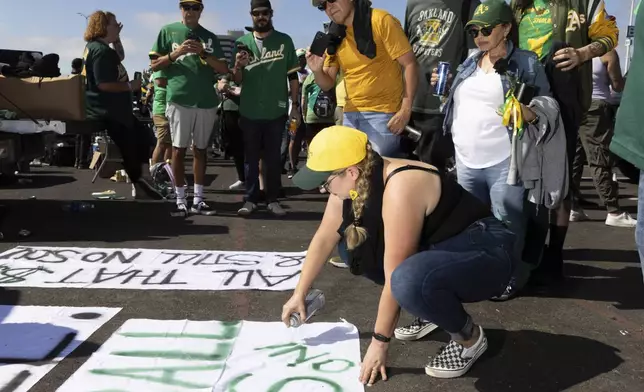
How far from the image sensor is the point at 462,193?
2.81m

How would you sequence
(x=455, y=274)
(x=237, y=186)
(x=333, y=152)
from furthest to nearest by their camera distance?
(x=237, y=186), (x=455, y=274), (x=333, y=152)

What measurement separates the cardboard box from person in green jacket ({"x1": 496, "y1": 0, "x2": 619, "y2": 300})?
3.86m

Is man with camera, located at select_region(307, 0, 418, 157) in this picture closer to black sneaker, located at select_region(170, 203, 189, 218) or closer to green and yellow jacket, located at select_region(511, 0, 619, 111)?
green and yellow jacket, located at select_region(511, 0, 619, 111)

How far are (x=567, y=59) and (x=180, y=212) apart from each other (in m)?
4.01

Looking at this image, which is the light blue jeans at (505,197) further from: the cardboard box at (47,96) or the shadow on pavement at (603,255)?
the cardboard box at (47,96)

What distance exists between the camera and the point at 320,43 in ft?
14.1

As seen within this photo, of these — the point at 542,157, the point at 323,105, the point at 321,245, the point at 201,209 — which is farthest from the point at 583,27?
the point at 323,105

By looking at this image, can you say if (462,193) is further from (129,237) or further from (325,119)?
(325,119)

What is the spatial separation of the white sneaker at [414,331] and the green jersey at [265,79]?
3584mm

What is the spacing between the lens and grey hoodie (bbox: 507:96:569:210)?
343cm

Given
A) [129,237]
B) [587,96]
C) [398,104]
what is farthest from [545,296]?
[129,237]

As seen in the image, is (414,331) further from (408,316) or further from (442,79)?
(442,79)

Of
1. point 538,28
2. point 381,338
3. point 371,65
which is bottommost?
point 381,338

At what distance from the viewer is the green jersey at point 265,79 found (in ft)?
20.8
